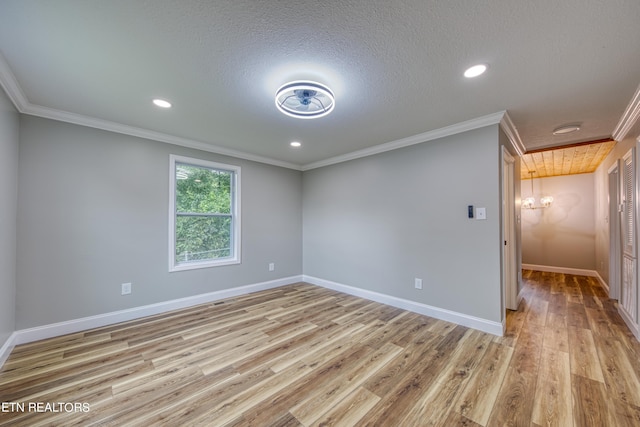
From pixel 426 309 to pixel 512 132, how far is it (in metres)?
2.51

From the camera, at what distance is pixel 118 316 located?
3039 mm

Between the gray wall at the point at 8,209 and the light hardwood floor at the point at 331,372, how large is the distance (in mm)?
414

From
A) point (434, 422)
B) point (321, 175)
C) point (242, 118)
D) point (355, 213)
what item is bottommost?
point (434, 422)

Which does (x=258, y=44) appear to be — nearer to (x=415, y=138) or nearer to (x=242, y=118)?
(x=242, y=118)

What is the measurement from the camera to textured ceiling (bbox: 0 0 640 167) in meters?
1.40

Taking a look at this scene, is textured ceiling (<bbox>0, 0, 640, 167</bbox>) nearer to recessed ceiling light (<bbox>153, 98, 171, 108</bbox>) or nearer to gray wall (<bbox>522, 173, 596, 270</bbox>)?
recessed ceiling light (<bbox>153, 98, 171, 108</bbox>)

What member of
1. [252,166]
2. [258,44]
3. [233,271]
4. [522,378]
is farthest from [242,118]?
[522,378]

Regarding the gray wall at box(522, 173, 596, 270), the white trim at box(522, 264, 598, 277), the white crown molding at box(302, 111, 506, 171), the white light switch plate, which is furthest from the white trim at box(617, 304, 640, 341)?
the gray wall at box(522, 173, 596, 270)

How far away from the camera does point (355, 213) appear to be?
427cm

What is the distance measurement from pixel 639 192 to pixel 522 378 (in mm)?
2392

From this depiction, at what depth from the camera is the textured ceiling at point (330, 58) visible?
1.40 meters

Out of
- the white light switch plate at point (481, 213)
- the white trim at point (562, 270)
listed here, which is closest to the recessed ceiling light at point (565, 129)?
the white light switch plate at point (481, 213)

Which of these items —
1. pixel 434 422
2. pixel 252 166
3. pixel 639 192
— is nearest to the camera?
pixel 434 422

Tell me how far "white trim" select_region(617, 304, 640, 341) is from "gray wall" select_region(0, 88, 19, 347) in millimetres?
6119
